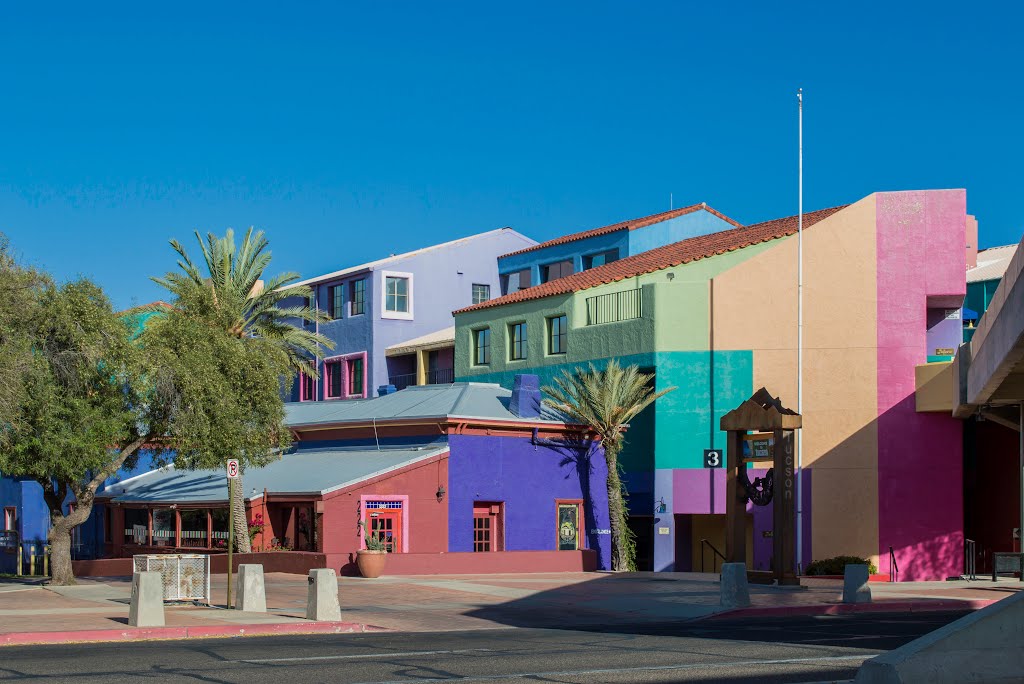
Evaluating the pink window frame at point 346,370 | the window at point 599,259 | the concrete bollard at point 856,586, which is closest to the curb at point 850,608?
the concrete bollard at point 856,586

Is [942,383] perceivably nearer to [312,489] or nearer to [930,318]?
[930,318]

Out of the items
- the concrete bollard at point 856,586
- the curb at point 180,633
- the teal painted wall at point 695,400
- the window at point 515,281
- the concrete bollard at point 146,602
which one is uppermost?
the window at point 515,281

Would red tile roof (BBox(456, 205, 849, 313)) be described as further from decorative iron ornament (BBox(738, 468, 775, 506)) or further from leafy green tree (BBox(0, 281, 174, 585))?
leafy green tree (BBox(0, 281, 174, 585))

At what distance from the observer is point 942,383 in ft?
128

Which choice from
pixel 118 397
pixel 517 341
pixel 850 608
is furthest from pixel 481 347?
pixel 850 608

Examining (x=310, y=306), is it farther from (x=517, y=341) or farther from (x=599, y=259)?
(x=517, y=341)

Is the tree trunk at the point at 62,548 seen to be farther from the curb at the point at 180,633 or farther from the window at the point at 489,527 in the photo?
the window at the point at 489,527

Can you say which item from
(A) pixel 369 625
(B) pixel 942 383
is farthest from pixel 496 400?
(A) pixel 369 625

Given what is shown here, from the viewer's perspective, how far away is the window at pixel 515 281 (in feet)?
189

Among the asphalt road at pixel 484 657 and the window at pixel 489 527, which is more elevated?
the asphalt road at pixel 484 657

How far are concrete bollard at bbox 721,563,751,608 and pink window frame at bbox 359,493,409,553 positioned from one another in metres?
13.3

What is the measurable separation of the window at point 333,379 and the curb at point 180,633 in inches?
1419

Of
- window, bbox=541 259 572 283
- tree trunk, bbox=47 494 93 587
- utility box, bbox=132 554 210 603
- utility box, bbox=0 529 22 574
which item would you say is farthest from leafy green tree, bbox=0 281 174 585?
window, bbox=541 259 572 283

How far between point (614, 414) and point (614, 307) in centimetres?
570
